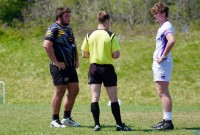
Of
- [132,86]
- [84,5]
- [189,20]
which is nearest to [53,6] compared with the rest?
[84,5]

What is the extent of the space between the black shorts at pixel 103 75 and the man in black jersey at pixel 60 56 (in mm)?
650

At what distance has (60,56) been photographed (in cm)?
895

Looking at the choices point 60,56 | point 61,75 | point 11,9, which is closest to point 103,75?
point 61,75

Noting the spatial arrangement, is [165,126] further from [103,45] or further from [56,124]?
[56,124]

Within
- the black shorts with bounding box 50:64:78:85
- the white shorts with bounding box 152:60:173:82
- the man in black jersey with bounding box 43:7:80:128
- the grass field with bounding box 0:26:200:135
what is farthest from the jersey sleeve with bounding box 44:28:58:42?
the grass field with bounding box 0:26:200:135

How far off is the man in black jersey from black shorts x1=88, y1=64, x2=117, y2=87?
2.13ft

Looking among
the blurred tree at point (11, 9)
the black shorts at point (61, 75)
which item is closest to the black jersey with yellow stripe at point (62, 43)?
the black shorts at point (61, 75)

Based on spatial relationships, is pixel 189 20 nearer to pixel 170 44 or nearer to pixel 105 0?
pixel 105 0

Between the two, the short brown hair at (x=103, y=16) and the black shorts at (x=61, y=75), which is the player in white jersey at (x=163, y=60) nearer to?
the short brown hair at (x=103, y=16)

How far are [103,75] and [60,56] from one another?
982 millimetres

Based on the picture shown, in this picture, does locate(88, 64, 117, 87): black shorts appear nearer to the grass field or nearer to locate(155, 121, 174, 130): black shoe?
locate(155, 121, 174, 130): black shoe

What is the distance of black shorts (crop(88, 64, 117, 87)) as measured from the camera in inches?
328

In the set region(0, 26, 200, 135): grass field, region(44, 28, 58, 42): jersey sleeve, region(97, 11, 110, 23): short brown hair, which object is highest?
region(97, 11, 110, 23): short brown hair

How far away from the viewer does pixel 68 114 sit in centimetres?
935
